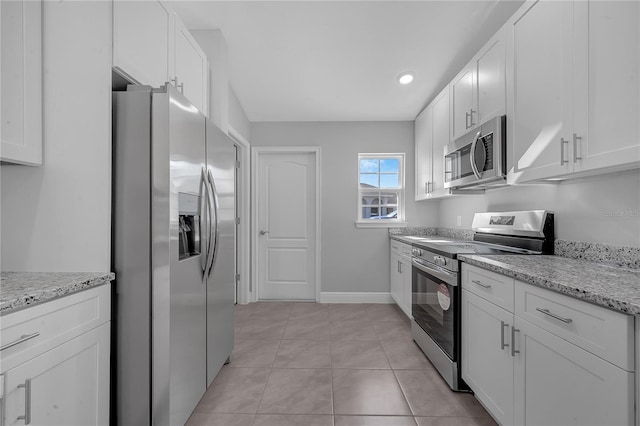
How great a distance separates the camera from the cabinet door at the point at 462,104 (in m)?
2.49

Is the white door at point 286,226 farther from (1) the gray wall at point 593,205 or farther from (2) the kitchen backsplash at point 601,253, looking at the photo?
(2) the kitchen backsplash at point 601,253

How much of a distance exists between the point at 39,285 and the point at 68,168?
0.56 metres

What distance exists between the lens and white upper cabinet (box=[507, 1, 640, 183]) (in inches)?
48.6

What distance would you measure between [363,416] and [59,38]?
99.1 inches

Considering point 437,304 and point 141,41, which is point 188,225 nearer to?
point 141,41

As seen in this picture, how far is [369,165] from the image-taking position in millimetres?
4258

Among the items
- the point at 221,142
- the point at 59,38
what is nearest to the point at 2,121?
the point at 59,38

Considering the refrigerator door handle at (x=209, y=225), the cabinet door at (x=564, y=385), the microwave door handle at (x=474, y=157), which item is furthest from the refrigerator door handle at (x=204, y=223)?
the microwave door handle at (x=474, y=157)

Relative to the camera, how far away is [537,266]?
5.03 ft

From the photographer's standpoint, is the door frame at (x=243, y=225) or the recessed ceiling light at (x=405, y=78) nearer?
the recessed ceiling light at (x=405, y=78)

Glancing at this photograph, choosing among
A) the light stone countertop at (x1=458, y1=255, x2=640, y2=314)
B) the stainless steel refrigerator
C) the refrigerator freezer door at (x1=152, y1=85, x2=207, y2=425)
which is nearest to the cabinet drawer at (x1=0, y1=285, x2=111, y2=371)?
the stainless steel refrigerator

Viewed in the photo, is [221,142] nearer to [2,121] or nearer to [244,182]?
[2,121]

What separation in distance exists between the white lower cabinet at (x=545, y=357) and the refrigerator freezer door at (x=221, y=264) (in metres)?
1.65

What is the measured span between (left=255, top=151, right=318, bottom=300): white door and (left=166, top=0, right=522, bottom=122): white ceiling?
78cm
